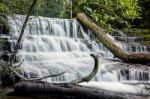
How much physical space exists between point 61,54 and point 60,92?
23.3 ft

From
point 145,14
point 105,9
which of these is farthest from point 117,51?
point 145,14

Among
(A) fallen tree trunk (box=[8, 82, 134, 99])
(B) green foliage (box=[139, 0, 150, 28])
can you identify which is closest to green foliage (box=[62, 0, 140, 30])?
(A) fallen tree trunk (box=[8, 82, 134, 99])

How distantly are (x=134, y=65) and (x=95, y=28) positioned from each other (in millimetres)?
1988

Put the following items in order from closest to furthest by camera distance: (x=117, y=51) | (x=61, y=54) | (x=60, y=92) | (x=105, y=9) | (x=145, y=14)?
(x=105, y=9)
(x=60, y=92)
(x=117, y=51)
(x=61, y=54)
(x=145, y=14)

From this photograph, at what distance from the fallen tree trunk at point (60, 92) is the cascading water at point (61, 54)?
1871mm

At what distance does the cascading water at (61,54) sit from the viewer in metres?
13.9

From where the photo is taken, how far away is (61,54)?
17062 mm

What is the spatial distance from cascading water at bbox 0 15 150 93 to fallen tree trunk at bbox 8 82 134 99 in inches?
73.7

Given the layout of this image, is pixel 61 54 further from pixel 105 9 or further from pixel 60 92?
pixel 105 9

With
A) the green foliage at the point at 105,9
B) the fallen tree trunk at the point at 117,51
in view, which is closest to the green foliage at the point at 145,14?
the fallen tree trunk at the point at 117,51

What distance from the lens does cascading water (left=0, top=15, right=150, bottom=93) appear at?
13.9 m

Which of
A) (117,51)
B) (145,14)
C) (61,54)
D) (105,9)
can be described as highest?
(145,14)

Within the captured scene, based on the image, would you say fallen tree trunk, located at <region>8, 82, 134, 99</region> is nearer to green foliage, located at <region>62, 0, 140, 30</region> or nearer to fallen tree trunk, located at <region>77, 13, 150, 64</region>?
green foliage, located at <region>62, 0, 140, 30</region>

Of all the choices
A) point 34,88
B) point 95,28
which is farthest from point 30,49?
point 34,88
